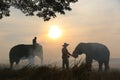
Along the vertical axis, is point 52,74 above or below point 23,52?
above

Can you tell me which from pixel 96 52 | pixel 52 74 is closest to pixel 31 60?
pixel 96 52

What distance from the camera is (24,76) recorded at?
1905 cm

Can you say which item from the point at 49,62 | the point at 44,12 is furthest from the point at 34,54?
the point at 49,62

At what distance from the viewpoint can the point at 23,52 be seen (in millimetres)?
40750

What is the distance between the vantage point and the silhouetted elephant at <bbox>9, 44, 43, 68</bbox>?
40.3m

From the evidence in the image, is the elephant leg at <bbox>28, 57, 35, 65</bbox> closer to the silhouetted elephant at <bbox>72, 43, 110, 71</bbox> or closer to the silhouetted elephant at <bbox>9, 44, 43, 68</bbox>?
the silhouetted elephant at <bbox>9, 44, 43, 68</bbox>

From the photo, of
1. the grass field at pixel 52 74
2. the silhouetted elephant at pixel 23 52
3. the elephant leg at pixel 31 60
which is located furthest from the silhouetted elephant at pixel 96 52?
the grass field at pixel 52 74

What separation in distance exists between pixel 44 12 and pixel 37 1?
2.72ft

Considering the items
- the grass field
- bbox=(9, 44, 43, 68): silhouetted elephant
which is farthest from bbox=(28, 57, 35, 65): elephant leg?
the grass field

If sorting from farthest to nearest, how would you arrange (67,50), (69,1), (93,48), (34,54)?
(34,54) < (93,48) < (67,50) < (69,1)

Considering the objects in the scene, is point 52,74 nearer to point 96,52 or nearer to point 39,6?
point 39,6

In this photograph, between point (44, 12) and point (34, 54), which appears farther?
point (34, 54)

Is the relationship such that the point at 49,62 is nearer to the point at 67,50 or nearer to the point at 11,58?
the point at 67,50

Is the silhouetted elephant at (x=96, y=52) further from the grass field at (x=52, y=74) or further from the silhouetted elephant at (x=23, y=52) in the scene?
the grass field at (x=52, y=74)
